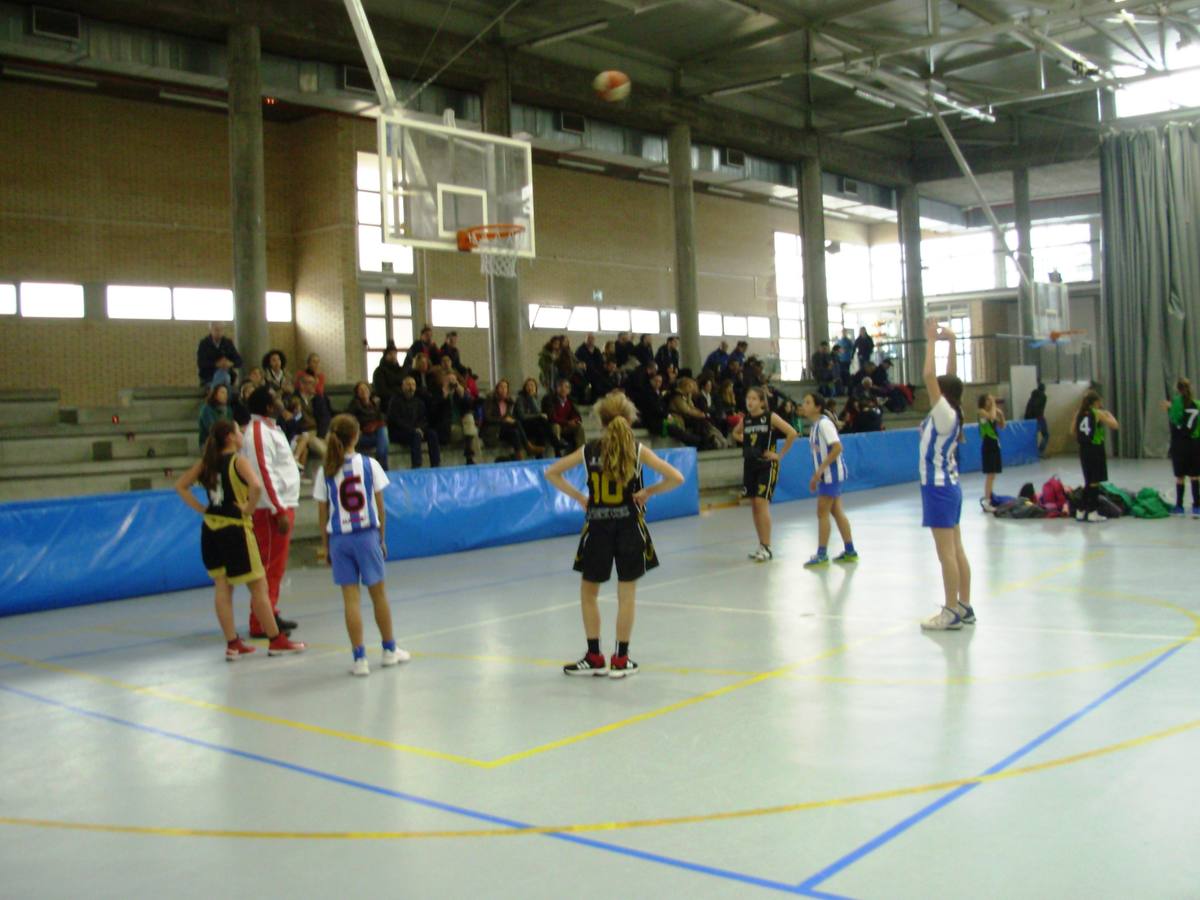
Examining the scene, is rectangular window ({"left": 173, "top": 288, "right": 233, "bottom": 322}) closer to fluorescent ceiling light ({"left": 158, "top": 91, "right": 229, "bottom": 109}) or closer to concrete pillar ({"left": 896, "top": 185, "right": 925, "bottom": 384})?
fluorescent ceiling light ({"left": 158, "top": 91, "right": 229, "bottom": 109})

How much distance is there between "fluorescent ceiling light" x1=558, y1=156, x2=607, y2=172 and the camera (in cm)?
3120

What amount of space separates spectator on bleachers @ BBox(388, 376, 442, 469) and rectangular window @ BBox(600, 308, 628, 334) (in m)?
16.2

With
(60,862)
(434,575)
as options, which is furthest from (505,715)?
(434,575)

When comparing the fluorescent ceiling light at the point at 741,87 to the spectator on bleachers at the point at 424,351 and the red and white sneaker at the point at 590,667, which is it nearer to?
the spectator on bleachers at the point at 424,351

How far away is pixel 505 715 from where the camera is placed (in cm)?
623

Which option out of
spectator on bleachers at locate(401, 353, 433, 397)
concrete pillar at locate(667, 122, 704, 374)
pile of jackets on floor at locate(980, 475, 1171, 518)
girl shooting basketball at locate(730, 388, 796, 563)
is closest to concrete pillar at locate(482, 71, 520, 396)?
spectator on bleachers at locate(401, 353, 433, 397)

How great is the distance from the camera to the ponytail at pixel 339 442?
7.30 meters

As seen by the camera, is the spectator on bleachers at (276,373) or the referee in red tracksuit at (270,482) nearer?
the referee in red tracksuit at (270,482)

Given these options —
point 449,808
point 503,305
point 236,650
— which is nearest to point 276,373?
point 503,305

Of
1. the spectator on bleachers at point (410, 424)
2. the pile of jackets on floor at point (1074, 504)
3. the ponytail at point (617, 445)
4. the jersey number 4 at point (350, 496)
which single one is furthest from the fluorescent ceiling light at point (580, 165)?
the ponytail at point (617, 445)

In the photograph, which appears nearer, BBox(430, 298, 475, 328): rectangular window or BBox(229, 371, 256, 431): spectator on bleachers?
BBox(229, 371, 256, 431): spectator on bleachers

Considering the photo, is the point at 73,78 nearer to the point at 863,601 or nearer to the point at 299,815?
the point at 863,601

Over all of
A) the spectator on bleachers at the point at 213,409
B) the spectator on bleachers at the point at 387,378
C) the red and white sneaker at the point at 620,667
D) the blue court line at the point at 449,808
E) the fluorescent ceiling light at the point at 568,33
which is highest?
the fluorescent ceiling light at the point at 568,33

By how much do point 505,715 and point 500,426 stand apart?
12.5 metres
